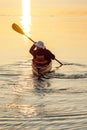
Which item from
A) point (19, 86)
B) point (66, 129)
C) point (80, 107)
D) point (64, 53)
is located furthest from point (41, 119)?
point (64, 53)

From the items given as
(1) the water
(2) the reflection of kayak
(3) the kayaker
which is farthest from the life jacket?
(1) the water

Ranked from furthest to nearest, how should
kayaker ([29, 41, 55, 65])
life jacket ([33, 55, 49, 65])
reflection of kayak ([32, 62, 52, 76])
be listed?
kayaker ([29, 41, 55, 65]) < life jacket ([33, 55, 49, 65]) < reflection of kayak ([32, 62, 52, 76])

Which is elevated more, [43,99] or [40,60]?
[40,60]

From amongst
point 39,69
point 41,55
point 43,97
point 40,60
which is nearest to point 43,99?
point 43,97

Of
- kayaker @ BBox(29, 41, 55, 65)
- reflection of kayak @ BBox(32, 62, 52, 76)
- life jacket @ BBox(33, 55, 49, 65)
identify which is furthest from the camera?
kayaker @ BBox(29, 41, 55, 65)

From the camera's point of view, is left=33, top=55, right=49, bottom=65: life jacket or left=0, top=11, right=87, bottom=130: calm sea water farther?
left=33, top=55, right=49, bottom=65: life jacket

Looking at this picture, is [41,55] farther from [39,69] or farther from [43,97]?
[43,97]

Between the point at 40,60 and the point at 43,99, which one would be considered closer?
the point at 43,99

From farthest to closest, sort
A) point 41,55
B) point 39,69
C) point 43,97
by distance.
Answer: point 41,55
point 39,69
point 43,97

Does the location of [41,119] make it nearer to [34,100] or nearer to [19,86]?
[34,100]

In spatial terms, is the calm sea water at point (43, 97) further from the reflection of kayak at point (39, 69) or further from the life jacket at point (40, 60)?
the life jacket at point (40, 60)

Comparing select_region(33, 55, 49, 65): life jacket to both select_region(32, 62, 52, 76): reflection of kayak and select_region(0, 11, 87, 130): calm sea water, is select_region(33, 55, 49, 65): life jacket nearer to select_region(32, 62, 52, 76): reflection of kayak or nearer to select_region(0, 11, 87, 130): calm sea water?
select_region(32, 62, 52, 76): reflection of kayak

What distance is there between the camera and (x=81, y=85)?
1736 centimetres

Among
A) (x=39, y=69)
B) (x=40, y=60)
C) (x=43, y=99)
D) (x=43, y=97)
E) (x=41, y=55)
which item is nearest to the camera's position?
(x=43, y=99)
